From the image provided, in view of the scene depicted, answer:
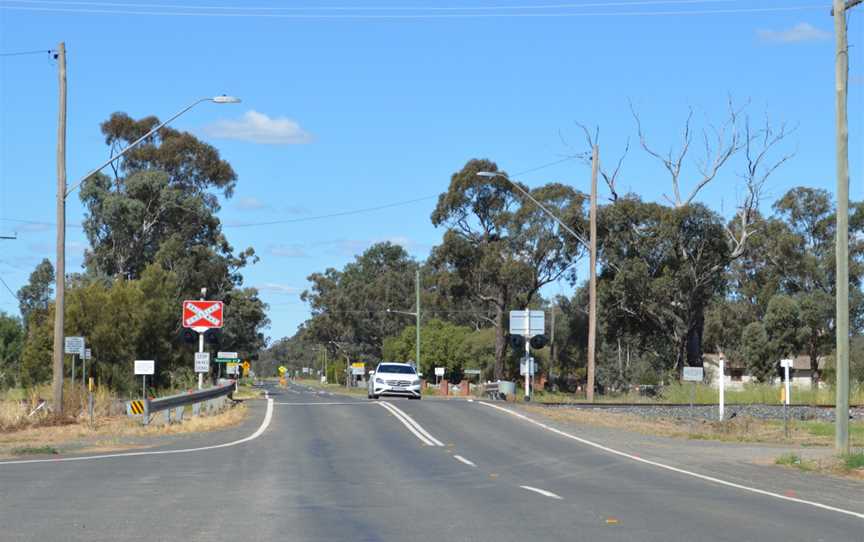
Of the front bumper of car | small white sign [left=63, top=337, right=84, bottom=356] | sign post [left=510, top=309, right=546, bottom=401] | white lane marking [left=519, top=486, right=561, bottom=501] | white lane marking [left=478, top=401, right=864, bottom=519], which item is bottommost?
white lane marking [left=478, top=401, right=864, bottom=519]

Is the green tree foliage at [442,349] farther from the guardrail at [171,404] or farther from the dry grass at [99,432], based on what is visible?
the dry grass at [99,432]

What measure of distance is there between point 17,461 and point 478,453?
870 cm

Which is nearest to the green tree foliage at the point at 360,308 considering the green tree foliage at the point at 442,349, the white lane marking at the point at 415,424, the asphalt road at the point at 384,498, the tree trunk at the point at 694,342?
the green tree foliage at the point at 442,349

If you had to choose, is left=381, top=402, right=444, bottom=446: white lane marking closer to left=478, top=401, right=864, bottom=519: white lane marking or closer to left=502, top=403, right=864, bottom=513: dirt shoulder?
left=478, top=401, right=864, bottom=519: white lane marking

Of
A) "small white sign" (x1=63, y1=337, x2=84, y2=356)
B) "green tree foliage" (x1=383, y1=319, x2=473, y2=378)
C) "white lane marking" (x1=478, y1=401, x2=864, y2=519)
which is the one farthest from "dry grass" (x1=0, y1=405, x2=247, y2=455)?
"green tree foliage" (x1=383, y1=319, x2=473, y2=378)

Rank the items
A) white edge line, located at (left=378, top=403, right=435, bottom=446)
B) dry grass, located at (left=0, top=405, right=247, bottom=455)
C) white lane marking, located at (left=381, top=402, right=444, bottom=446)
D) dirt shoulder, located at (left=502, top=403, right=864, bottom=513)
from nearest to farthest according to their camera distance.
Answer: dirt shoulder, located at (left=502, top=403, right=864, bottom=513) < dry grass, located at (left=0, top=405, right=247, bottom=455) < white edge line, located at (left=378, top=403, right=435, bottom=446) < white lane marking, located at (left=381, top=402, right=444, bottom=446)

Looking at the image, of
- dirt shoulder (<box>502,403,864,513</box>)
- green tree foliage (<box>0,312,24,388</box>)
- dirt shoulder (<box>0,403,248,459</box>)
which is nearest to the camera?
dirt shoulder (<box>502,403,864,513</box>)

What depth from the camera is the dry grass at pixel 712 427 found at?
2995 centimetres

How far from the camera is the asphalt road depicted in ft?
38.9

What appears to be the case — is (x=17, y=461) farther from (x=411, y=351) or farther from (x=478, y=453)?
(x=411, y=351)

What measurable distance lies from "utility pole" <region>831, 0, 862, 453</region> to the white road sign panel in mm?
20638

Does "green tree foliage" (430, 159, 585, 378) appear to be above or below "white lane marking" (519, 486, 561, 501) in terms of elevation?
above

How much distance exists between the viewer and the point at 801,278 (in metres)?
81.8

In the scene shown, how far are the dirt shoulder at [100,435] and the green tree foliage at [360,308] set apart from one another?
87759 millimetres
